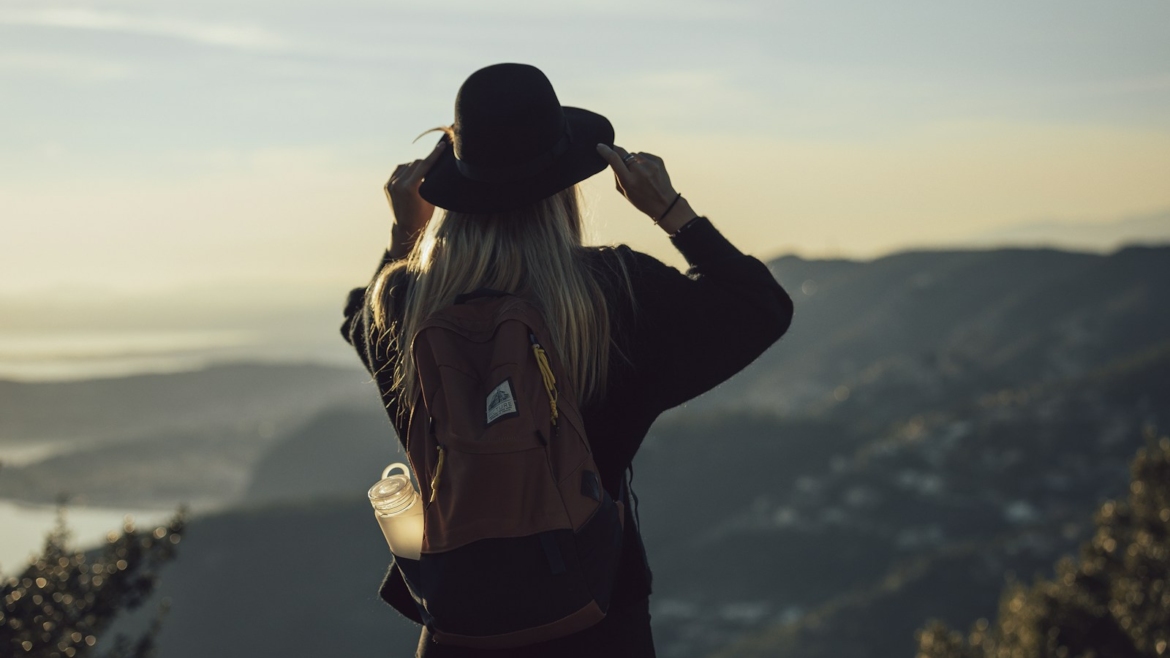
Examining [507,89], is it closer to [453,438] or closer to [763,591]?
[453,438]

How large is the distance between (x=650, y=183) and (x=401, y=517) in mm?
941

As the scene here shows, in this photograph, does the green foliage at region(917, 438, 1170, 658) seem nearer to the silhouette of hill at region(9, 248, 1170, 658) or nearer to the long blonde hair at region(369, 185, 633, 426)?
the long blonde hair at region(369, 185, 633, 426)

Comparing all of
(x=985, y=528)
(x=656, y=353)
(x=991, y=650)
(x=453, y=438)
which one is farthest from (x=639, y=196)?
(x=985, y=528)

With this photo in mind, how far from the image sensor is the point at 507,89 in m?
2.56

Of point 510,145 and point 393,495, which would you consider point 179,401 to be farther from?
point 510,145

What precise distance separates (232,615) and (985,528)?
68.0 metres

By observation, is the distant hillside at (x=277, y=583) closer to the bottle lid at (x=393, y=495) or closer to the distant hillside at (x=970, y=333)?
the distant hillside at (x=970, y=333)

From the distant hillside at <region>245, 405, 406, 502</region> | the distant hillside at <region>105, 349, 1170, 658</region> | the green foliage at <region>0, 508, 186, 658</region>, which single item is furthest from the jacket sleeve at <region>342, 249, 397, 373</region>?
the distant hillside at <region>245, 405, 406, 502</region>

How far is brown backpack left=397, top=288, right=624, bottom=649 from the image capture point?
88.2 inches

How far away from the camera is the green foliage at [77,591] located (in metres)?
6.37

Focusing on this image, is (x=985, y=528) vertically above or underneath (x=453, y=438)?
underneath

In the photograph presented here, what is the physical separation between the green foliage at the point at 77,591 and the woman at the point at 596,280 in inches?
190

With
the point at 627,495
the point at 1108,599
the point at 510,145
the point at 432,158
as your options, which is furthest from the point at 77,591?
the point at 1108,599

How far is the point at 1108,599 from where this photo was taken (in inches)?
602
